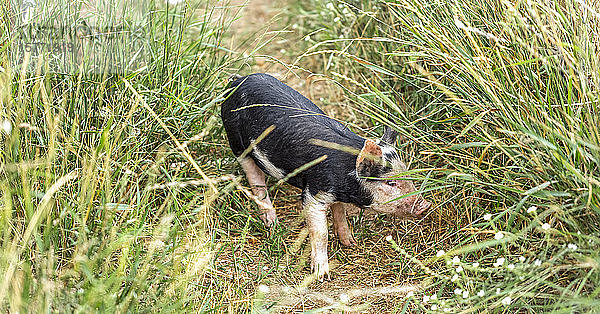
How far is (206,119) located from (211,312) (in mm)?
1728

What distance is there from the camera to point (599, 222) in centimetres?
294

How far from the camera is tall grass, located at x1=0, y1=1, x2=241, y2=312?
2.78 meters

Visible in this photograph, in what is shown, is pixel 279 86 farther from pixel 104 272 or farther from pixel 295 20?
pixel 295 20

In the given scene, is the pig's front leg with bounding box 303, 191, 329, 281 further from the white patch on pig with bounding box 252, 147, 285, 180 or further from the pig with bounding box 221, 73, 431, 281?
the white patch on pig with bounding box 252, 147, 285, 180

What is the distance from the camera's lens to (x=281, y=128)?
13.0ft

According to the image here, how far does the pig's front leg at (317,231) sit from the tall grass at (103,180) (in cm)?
50

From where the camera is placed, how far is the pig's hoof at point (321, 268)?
3894mm

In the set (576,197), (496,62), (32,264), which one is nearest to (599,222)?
(576,197)

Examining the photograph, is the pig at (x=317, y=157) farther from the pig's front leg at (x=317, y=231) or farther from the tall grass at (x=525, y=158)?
the tall grass at (x=525, y=158)

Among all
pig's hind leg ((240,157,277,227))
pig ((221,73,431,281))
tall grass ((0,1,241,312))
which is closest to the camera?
tall grass ((0,1,241,312))

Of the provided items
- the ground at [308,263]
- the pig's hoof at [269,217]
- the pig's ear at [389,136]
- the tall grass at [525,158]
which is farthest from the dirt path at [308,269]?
the pig's ear at [389,136]

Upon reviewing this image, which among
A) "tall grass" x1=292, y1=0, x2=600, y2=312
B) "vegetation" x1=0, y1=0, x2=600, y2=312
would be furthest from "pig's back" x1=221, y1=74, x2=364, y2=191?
"tall grass" x1=292, y1=0, x2=600, y2=312

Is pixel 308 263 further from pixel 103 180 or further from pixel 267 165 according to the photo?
pixel 103 180

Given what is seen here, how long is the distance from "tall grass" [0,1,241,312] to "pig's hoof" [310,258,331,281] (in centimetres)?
63
